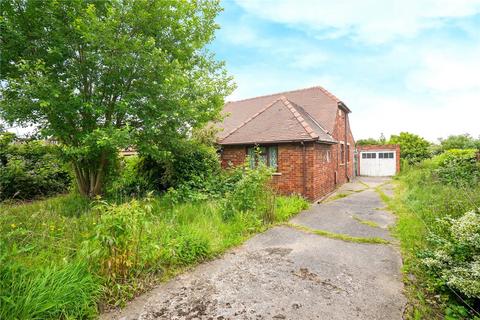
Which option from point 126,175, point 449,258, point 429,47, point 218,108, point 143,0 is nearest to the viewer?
point 449,258

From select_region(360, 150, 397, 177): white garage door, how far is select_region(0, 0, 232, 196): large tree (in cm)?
2012

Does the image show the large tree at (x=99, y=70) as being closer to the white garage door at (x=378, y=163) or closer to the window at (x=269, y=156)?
the window at (x=269, y=156)

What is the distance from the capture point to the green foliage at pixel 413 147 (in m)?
22.5

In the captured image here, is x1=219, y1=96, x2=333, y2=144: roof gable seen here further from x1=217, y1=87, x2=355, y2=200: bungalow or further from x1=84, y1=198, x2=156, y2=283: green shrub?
x1=84, y1=198, x2=156, y2=283: green shrub

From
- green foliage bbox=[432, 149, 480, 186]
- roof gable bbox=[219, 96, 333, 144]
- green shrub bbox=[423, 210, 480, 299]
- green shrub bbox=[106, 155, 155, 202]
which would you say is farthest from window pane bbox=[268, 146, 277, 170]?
green shrub bbox=[423, 210, 480, 299]

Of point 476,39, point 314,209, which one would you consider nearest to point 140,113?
point 314,209

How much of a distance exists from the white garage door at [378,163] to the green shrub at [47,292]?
946 inches

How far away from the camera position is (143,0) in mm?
5977

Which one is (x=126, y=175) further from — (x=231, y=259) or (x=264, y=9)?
(x=264, y=9)

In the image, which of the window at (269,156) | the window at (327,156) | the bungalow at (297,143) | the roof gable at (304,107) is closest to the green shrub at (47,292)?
the bungalow at (297,143)

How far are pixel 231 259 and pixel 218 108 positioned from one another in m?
5.57

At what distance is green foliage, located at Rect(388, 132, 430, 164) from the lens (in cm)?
2245

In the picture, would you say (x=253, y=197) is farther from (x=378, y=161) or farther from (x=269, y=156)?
(x=378, y=161)

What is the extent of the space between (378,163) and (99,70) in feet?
75.8
